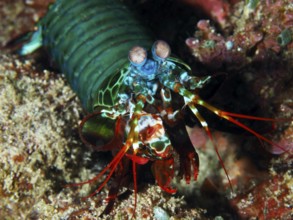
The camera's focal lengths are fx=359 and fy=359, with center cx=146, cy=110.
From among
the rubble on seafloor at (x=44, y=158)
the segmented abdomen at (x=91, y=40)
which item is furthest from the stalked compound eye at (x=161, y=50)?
the rubble on seafloor at (x=44, y=158)

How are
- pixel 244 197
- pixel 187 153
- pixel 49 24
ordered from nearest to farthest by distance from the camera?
1. pixel 187 153
2. pixel 244 197
3. pixel 49 24

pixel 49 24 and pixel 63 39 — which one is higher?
pixel 49 24

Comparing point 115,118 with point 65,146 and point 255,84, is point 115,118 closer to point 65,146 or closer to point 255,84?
point 65,146

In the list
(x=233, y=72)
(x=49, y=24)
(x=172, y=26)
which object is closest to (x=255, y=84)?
(x=233, y=72)

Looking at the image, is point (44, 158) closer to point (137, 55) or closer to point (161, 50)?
point (137, 55)

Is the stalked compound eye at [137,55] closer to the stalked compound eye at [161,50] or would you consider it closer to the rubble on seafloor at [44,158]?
the stalked compound eye at [161,50]

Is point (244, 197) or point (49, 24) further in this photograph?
point (49, 24)
